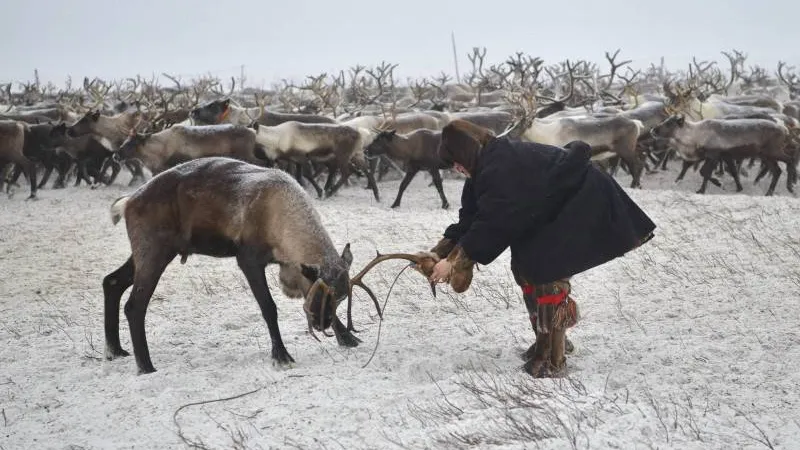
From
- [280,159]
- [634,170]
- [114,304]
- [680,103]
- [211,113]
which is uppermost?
[680,103]

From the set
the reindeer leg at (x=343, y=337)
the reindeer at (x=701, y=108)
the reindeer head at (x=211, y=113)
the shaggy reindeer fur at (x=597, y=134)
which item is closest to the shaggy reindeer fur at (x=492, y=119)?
the shaggy reindeer fur at (x=597, y=134)

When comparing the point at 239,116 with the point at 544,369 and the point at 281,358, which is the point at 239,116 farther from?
the point at 544,369

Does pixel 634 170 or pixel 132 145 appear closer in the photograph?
pixel 132 145

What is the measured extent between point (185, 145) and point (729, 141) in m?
8.63

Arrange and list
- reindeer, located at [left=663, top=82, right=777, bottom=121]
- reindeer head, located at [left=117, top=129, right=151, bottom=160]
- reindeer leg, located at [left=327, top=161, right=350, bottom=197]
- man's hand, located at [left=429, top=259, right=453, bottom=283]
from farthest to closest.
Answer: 1. reindeer, located at [left=663, top=82, right=777, bottom=121]
2. reindeer leg, located at [left=327, top=161, right=350, bottom=197]
3. reindeer head, located at [left=117, top=129, right=151, bottom=160]
4. man's hand, located at [left=429, top=259, right=453, bottom=283]

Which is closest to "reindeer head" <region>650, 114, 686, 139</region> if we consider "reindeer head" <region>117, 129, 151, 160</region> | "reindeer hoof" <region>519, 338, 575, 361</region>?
"reindeer head" <region>117, 129, 151, 160</region>

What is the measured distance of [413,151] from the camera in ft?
38.9

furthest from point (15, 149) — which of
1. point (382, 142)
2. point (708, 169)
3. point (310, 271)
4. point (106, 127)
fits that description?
point (708, 169)

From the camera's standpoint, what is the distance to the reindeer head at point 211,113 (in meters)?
13.8

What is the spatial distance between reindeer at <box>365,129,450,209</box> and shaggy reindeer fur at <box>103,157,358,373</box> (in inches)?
261

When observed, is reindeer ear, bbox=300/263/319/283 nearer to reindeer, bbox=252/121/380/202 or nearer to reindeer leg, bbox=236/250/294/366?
reindeer leg, bbox=236/250/294/366

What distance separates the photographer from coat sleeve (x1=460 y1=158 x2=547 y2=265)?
3.78 meters

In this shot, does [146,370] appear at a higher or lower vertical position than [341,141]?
lower

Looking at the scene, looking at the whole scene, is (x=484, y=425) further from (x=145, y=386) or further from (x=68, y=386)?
(x=68, y=386)
